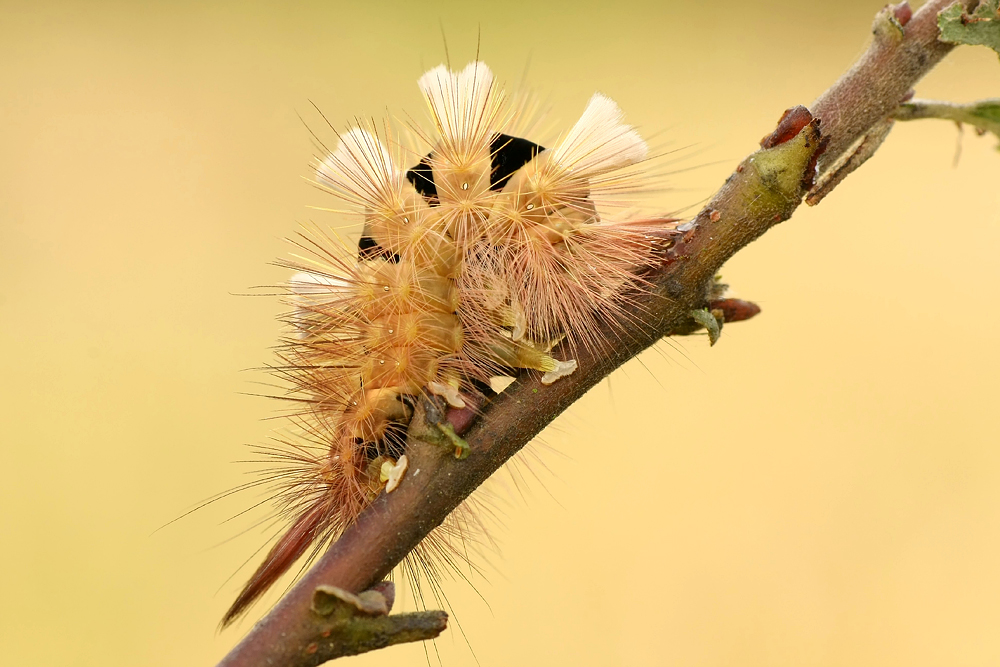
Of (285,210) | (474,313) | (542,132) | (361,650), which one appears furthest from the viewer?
(285,210)

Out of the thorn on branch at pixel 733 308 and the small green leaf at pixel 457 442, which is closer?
the small green leaf at pixel 457 442

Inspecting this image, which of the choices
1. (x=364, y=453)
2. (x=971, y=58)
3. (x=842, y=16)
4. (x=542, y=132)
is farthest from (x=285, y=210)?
(x=971, y=58)

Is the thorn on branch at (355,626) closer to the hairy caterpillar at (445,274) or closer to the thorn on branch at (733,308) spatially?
the hairy caterpillar at (445,274)

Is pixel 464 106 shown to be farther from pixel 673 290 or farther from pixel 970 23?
pixel 970 23

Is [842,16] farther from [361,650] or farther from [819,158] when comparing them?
[361,650]

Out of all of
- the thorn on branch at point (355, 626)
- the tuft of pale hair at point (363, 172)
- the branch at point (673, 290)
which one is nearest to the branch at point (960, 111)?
the branch at point (673, 290)

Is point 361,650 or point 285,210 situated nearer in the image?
point 361,650

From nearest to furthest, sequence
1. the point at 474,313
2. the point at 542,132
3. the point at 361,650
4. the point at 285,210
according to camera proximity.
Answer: the point at 361,650
the point at 474,313
the point at 542,132
the point at 285,210

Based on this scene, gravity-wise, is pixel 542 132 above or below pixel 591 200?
above
